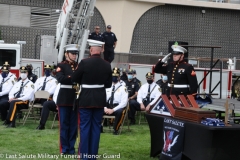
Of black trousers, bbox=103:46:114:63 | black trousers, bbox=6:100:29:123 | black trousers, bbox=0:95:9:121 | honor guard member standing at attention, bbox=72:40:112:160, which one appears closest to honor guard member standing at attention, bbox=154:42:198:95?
honor guard member standing at attention, bbox=72:40:112:160

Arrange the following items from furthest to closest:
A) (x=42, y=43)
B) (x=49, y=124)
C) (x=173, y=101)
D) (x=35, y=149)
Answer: (x=42, y=43), (x=49, y=124), (x=35, y=149), (x=173, y=101)

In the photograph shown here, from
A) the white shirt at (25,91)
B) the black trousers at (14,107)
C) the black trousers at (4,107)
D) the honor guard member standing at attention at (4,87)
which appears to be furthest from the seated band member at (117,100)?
the honor guard member standing at attention at (4,87)

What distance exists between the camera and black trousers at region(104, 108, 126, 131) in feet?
43.0

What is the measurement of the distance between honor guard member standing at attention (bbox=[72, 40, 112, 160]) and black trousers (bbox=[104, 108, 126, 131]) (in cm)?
407

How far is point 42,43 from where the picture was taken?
21.6 m

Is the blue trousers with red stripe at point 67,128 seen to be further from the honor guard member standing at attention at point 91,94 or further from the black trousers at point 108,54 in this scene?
the black trousers at point 108,54

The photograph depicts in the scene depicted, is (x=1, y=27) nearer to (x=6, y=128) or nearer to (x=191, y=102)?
(x=6, y=128)

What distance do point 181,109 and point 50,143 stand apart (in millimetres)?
3591

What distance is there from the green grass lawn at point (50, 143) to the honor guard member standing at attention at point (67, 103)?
0.29 metres

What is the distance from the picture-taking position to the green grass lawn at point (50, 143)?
32.7 feet

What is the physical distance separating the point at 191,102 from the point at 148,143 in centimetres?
275

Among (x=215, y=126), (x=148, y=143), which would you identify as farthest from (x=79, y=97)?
(x=148, y=143)

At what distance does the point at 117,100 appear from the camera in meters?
14.0

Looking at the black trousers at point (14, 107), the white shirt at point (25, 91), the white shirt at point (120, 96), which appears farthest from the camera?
the white shirt at point (25, 91)
